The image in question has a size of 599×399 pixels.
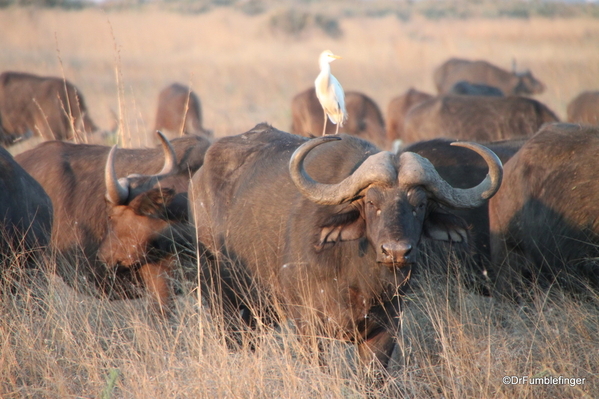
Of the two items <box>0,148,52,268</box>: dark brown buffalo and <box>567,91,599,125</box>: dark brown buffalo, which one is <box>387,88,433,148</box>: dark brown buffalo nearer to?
<box>567,91,599,125</box>: dark brown buffalo

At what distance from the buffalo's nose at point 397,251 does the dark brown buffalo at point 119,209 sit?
87.7 inches

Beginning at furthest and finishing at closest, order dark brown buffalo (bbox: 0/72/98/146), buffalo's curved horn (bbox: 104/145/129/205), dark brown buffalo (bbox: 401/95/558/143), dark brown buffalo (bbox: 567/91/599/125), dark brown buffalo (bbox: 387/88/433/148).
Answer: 1. dark brown buffalo (bbox: 387/88/433/148)
2. dark brown buffalo (bbox: 0/72/98/146)
3. dark brown buffalo (bbox: 567/91/599/125)
4. dark brown buffalo (bbox: 401/95/558/143)
5. buffalo's curved horn (bbox: 104/145/129/205)

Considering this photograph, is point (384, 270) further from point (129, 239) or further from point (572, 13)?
point (572, 13)

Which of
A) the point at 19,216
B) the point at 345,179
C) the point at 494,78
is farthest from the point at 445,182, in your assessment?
the point at 494,78

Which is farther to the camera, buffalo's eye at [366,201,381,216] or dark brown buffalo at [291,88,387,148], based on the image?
dark brown buffalo at [291,88,387,148]

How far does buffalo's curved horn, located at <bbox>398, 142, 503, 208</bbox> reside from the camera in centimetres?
359

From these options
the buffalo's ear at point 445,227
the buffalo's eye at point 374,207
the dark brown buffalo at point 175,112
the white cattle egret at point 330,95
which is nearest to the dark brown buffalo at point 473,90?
the dark brown buffalo at point 175,112

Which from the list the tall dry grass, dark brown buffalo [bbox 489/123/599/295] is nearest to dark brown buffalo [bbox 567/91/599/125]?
dark brown buffalo [bbox 489/123/599/295]

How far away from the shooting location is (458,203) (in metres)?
3.73

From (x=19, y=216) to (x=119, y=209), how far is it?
86cm

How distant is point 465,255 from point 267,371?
6.76 feet

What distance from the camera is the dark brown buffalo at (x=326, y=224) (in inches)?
143

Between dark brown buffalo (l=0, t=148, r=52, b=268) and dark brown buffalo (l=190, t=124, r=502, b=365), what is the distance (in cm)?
118

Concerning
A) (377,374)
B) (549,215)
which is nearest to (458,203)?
(377,374)
